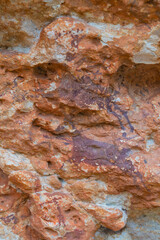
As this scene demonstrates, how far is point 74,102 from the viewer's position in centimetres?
110

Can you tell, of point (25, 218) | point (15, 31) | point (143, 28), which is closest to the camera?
point (143, 28)

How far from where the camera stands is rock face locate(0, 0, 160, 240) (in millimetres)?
992

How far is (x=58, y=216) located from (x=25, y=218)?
0.30 meters

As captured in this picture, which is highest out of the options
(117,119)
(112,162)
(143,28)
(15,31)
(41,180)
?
(143,28)

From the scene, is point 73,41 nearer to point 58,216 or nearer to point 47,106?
point 47,106

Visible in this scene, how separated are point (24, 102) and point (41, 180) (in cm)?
46

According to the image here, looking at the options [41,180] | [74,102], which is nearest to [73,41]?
[74,102]

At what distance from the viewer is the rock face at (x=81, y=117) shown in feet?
3.26

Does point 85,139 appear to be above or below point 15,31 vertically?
below

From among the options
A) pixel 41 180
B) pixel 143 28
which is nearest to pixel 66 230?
pixel 41 180

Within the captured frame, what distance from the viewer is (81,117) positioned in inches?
46.0

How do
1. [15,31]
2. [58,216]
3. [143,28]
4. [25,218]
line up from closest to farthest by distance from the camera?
1. [143,28]
2. [15,31]
3. [58,216]
4. [25,218]

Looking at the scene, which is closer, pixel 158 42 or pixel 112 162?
pixel 158 42

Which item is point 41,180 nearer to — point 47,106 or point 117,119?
point 47,106
